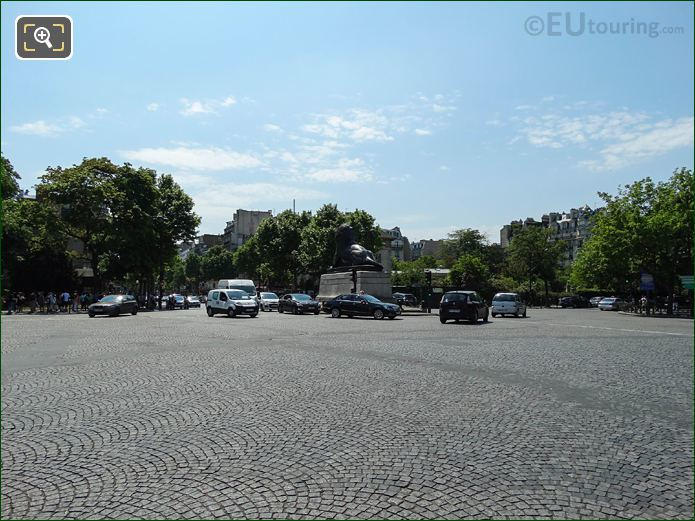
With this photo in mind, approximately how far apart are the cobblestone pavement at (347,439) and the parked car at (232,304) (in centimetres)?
2160

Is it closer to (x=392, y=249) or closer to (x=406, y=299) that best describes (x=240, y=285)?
(x=406, y=299)

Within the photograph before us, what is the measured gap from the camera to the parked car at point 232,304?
33125mm

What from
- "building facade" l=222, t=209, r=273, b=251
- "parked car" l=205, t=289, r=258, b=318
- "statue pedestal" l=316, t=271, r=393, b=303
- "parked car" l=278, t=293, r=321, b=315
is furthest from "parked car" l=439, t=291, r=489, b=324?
"building facade" l=222, t=209, r=273, b=251

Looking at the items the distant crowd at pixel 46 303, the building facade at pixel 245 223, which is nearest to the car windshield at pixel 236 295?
the distant crowd at pixel 46 303

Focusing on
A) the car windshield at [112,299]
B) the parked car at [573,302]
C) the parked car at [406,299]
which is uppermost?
the car windshield at [112,299]

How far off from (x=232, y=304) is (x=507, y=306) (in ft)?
59.1

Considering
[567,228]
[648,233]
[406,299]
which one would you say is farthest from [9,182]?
[567,228]

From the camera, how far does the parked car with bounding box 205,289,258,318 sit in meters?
33.1

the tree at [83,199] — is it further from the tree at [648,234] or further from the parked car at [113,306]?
the tree at [648,234]

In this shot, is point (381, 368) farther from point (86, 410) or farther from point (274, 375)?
point (86, 410)

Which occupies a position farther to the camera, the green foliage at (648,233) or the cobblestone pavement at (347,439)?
the green foliage at (648,233)

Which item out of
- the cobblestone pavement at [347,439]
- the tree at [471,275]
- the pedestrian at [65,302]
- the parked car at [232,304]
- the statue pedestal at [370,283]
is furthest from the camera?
the tree at [471,275]

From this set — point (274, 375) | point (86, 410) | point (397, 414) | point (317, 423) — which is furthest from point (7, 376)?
point (397, 414)

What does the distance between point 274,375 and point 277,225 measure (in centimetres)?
6979
